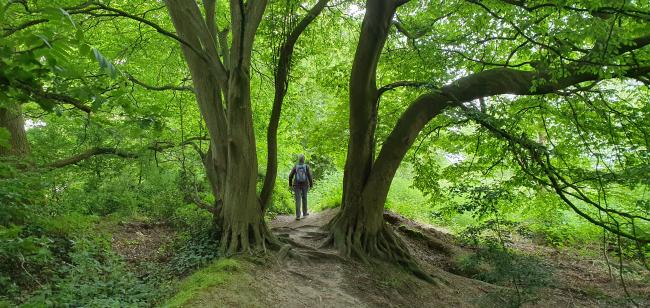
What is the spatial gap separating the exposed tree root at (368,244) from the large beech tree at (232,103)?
1.49 metres

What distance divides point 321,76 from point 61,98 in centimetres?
880

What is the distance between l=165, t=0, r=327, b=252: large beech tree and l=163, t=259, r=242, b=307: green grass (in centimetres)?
87

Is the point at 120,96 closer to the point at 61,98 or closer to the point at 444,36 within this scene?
the point at 61,98

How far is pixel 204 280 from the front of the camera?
5.26 metres

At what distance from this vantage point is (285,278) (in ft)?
21.0

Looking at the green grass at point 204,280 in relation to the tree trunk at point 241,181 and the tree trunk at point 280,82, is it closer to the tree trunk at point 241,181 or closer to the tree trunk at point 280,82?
the tree trunk at point 241,181

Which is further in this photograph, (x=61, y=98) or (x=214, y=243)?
(x=214, y=243)

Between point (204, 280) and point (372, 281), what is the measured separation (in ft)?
10.3

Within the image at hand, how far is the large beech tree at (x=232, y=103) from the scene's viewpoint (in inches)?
260

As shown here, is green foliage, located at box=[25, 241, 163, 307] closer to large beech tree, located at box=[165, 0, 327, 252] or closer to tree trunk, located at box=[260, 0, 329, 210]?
large beech tree, located at box=[165, 0, 327, 252]

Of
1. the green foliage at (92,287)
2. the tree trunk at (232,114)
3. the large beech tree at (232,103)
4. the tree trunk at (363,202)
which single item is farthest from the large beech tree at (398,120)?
the green foliage at (92,287)

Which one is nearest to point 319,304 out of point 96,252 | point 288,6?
point 96,252

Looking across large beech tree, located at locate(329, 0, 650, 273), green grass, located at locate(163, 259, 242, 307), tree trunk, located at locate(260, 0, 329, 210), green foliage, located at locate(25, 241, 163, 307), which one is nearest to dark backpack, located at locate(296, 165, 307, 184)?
large beech tree, located at locate(329, 0, 650, 273)

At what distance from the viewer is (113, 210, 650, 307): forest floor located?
5.41 m
